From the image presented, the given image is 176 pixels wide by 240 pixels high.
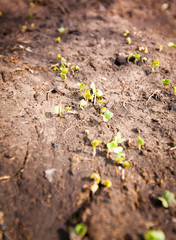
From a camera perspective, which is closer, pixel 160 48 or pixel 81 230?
pixel 81 230

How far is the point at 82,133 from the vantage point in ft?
5.60

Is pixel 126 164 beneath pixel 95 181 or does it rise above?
above

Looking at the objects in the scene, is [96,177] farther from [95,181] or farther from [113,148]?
[113,148]

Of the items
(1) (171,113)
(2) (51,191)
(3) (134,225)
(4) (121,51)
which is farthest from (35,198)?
(4) (121,51)

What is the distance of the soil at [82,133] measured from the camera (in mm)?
1181

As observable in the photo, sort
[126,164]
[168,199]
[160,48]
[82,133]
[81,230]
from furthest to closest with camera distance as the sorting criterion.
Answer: [160,48]
[82,133]
[126,164]
[168,199]
[81,230]

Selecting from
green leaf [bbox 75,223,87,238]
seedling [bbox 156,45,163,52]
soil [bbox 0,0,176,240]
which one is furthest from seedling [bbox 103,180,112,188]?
seedling [bbox 156,45,163,52]

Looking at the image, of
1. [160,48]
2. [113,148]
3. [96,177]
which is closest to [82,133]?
[113,148]

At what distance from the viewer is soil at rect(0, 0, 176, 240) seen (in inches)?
46.5

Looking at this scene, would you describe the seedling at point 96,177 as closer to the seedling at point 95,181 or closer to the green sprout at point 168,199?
the seedling at point 95,181

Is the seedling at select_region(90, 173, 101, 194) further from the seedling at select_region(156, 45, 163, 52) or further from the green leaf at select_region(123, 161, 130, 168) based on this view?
the seedling at select_region(156, 45, 163, 52)

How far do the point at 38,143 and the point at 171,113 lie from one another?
1.59 meters

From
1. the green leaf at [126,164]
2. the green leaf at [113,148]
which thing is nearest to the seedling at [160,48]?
the green leaf at [113,148]

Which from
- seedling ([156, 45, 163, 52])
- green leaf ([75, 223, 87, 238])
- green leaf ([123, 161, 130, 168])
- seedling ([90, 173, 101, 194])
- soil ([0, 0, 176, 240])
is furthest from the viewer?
seedling ([156, 45, 163, 52])
